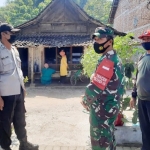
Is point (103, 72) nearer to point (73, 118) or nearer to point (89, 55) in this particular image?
point (89, 55)

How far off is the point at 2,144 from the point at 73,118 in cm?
291

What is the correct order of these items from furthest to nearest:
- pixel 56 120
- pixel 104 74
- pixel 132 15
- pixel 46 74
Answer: pixel 132 15 → pixel 46 74 → pixel 56 120 → pixel 104 74

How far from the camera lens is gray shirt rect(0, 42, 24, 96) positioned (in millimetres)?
3531

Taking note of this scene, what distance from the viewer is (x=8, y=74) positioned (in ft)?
11.7

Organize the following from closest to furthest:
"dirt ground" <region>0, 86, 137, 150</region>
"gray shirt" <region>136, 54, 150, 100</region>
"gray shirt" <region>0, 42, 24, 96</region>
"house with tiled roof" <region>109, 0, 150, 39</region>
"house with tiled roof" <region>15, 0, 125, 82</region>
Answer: "gray shirt" <region>136, 54, 150, 100</region> < "gray shirt" <region>0, 42, 24, 96</region> < "dirt ground" <region>0, 86, 137, 150</region> < "house with tiled roof" <region>109, 0, 150, 39</region> < "house with tiled roof" <region>15, 0, 125, 82</region>

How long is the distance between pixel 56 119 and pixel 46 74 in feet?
21.0

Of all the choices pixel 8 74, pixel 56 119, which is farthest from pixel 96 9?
pixel 8 74

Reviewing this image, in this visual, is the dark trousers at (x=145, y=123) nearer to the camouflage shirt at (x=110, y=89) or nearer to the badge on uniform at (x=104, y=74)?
the camouflage shirt at (x=110, y=89)

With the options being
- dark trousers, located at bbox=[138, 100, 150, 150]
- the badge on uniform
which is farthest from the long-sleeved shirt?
the badge on uniform

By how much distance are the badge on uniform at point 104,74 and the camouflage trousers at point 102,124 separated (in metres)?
0.30

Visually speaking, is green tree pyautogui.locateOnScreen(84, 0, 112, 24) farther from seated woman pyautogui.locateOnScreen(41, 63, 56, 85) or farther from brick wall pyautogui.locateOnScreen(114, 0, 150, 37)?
seated woman pyautogui.locateOnScreen(41, 63, 56, 85)

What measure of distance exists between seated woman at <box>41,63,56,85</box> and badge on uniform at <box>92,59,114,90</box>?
32.1 ft

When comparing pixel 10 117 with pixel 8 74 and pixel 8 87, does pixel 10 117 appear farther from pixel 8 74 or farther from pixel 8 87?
pixel 8 74

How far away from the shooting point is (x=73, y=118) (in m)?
6.44
